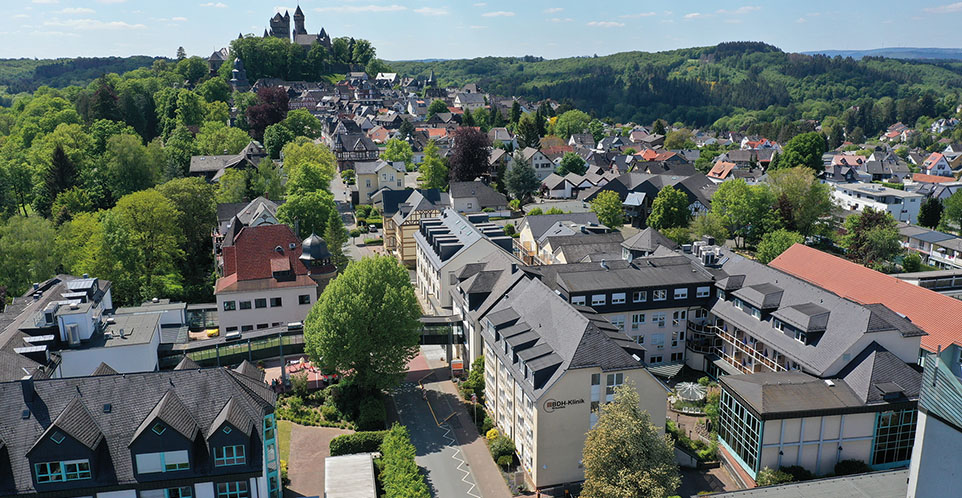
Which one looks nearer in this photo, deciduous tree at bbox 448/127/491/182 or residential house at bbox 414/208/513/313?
residential house at bbox 414/208/513/313

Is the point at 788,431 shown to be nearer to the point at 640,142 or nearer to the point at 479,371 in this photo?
the point at 479,371

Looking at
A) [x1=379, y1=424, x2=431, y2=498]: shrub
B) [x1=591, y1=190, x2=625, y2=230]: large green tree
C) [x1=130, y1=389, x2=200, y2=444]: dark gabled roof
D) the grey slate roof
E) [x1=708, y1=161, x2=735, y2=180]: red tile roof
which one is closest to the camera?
[x1=130, y1=389, x2=200, y2=444]: dark gabled roof

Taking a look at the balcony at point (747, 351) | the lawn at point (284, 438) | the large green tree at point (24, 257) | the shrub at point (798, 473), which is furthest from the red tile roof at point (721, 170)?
the large green tree at point (24, 257)

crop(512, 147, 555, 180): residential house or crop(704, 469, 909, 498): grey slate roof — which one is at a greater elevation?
crop(512, 147, 555, 180): residential house

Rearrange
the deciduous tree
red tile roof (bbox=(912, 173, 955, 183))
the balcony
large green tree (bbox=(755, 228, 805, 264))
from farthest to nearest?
red tile roof (bbox=(912, 173, 955, 183)), the deciduous tree, large green tree (bbox=(755, 228, 805, 264)), the balcony

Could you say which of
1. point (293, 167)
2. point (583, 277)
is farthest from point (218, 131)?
point (583, 277)

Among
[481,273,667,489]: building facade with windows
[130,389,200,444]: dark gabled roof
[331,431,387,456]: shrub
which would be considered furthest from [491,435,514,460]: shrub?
[130,389,200,444]: dark gabled roof

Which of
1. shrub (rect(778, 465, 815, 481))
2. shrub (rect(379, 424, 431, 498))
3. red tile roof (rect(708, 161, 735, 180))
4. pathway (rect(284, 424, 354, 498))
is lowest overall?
pathway (rect(284, 424, 354, 498))

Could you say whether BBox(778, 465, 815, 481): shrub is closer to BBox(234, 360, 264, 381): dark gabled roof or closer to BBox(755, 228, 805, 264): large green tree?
BBox(234, 360, 264, 381): dark gabled roof
